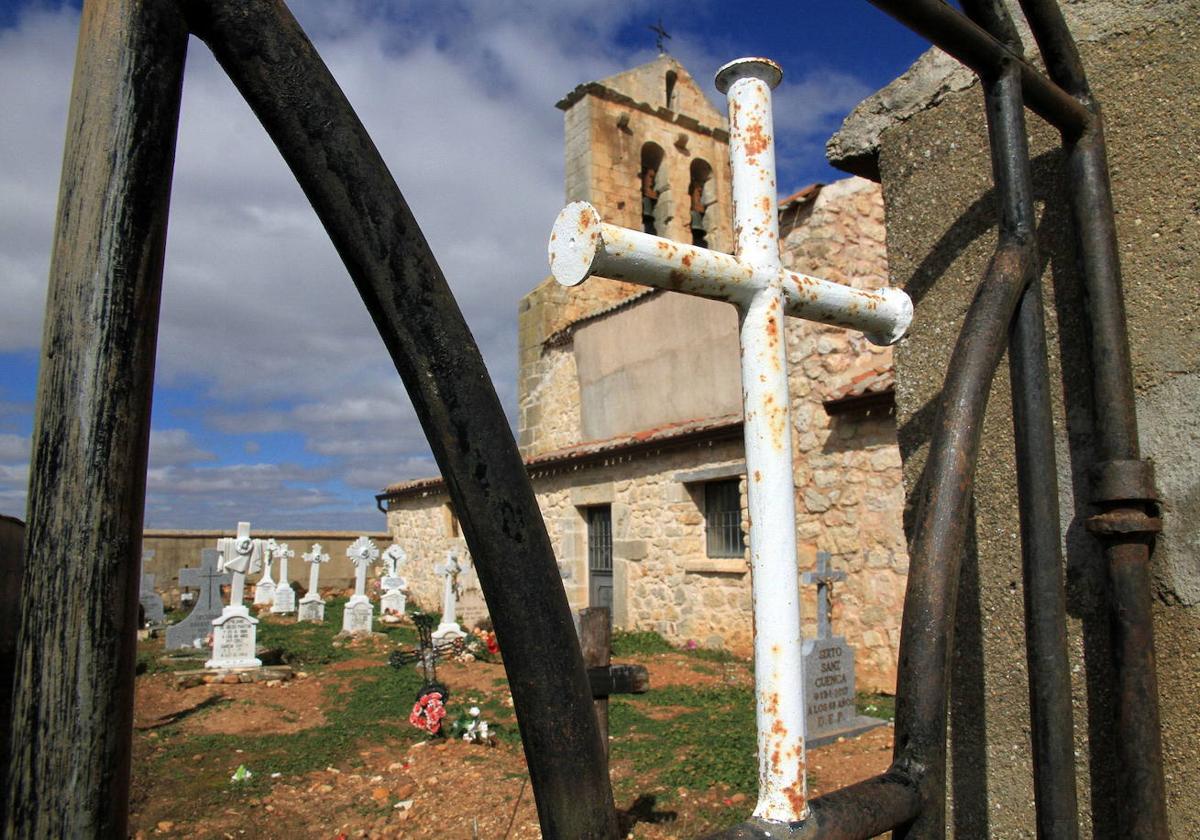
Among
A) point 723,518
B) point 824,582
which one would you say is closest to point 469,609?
point 723,518

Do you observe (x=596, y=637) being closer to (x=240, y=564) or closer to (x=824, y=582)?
(x=824, y=582)

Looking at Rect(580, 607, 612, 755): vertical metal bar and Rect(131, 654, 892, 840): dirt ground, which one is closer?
Rect(580, 607, 612, 755): vertical metal bar

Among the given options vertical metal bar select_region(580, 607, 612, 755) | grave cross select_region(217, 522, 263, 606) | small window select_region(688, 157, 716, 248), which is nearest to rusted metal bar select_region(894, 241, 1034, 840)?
vertical metal bar select_region(580, 607, 612, 755)

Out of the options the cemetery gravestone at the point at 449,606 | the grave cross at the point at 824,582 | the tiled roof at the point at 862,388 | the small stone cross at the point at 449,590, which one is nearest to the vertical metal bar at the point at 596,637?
the grave cross at the point at 824,582

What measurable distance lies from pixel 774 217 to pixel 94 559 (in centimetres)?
76

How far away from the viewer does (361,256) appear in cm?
55

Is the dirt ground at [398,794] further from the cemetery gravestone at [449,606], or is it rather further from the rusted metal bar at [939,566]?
the cemetery gravestone at [449,606]

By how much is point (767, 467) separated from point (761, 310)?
0.60 feet

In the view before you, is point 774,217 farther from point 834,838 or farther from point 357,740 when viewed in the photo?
Answer: point 357,740

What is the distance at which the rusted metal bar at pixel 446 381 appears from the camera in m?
0.54

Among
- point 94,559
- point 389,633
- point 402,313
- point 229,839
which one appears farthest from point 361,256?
point 389,633

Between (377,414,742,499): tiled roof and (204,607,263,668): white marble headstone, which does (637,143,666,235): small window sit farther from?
(204,607,263,668): white marble headstone

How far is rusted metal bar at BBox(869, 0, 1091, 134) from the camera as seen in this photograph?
101 cm

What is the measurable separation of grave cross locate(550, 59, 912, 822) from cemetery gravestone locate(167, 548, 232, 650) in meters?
11.2
